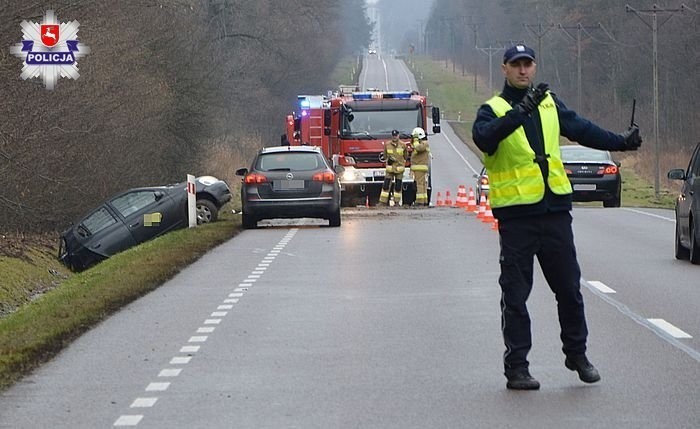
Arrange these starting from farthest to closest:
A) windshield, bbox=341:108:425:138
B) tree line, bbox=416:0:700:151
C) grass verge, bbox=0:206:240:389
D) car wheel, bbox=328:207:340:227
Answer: tree line, bbox=416:0:700:151 < windshield, bbox=341:108:425:138 < car wheel, bbox=328:207:340:227 < grass verge, bbox=0:206:240:389

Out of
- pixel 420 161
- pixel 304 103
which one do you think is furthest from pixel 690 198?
pixel 304 103

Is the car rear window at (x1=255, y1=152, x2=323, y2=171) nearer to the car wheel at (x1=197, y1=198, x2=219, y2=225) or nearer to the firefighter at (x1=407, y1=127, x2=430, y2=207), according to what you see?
the car wheel at (x1=197, y1=198, x2=219, y2=225)

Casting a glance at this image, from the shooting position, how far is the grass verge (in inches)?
453

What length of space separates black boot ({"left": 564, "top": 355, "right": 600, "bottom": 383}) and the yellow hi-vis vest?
3.15ft

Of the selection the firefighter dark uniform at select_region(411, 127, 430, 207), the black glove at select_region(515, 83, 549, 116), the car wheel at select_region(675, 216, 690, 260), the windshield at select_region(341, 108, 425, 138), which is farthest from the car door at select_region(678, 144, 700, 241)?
the windshield at select_region(341, 108, 425, 138)

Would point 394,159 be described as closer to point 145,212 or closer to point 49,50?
point 145,212

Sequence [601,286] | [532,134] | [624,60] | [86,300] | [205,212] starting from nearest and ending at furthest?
[532,134], [86,300], [601,286], [205,212], [624,60]

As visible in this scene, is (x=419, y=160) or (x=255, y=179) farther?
(x=419, y=160)

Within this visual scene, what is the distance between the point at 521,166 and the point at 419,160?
26.8 m

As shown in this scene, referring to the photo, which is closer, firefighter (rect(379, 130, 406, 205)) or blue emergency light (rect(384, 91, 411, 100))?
firefighter (rect(379, 130, 406, 205))

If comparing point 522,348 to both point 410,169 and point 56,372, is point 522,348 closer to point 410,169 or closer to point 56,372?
point 56,372

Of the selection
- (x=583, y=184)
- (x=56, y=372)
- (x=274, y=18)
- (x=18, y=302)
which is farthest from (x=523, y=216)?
(x=274, y=18)

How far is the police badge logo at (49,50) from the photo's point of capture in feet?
84.5

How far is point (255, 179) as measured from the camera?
2870 cm
